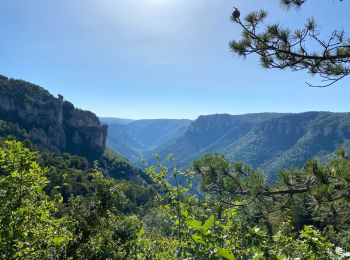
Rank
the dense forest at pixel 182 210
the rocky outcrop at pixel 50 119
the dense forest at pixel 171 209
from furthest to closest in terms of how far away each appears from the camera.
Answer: the rocky outcrop at pixel 50 119, the dense forest at pixel 171 209, the dense forest at pixel 182 210

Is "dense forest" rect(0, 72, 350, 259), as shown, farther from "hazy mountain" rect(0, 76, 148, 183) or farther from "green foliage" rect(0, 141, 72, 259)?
"hazy mountain" rect(0, 76, 148, 183)

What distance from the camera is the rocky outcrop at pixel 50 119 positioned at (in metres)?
114

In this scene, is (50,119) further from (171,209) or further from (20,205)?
(20,205)

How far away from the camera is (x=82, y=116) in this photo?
129875mm

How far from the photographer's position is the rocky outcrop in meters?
114

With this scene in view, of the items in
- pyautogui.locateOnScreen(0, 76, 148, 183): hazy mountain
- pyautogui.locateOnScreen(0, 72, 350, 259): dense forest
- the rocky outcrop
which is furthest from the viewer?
the rocky outcrop

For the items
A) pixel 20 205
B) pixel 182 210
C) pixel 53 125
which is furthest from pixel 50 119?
pixel 182 210

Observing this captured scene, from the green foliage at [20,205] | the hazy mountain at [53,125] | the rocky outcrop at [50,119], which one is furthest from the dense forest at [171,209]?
the rocky outcrop at [50,119]

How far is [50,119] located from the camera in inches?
4665

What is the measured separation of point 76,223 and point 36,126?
116278 millimetres

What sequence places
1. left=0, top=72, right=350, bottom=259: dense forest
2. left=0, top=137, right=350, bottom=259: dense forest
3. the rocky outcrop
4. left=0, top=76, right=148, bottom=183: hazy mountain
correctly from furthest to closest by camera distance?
the rocky outcrop → left=0, top=76, right=148, bottom=183: hazy mountain → left=0, top=137, right=350, bottom=259: dense forest → left=0, top=72, right=350, bottom=259: dense forest

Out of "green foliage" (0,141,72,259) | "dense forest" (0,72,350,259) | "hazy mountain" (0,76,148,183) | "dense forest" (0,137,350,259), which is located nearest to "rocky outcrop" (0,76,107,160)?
"hazy mountain" (0,76,148,183)

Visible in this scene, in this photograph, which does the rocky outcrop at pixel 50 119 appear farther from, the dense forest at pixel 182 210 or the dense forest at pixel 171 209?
the dense forest at pixel 171 209

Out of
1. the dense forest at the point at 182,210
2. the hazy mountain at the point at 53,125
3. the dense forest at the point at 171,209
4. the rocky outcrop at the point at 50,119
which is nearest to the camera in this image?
the dense forest at the point at 182,210
